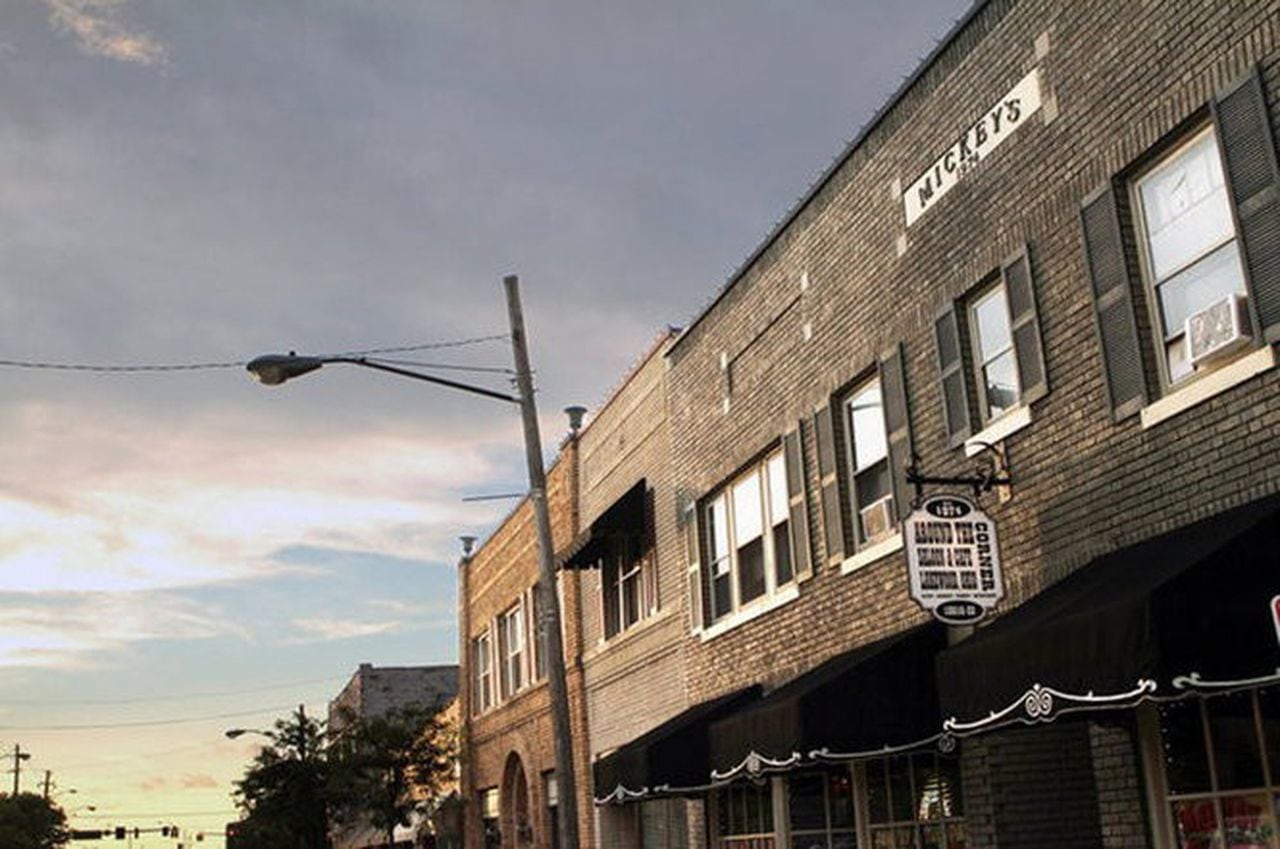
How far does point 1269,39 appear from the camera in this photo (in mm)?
9141

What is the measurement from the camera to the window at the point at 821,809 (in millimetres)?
15180

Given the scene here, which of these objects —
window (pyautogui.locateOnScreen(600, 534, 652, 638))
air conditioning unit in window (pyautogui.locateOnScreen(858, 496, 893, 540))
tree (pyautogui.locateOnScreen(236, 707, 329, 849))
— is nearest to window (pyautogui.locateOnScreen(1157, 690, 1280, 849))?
air conditioning unit in window (pyautogui.locateOnScreen(858, 496, 893, 540))

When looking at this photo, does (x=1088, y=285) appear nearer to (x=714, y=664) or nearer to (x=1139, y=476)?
(x=1139, y=476)

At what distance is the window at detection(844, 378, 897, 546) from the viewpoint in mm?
14406

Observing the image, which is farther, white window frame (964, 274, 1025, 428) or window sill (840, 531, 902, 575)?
window sill (840, 531, 902, 575)

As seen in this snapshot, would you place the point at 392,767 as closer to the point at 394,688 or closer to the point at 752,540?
the point at 752,540

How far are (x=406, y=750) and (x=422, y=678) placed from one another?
26.8m

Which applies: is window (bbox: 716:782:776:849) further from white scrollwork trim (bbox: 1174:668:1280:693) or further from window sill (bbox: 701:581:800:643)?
white scrollwork trim (bbox: 1174:668:1280:693)

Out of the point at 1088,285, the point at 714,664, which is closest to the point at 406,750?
the point at 714,664

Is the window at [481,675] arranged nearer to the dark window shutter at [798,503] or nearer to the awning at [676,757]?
the awning at [676,757]

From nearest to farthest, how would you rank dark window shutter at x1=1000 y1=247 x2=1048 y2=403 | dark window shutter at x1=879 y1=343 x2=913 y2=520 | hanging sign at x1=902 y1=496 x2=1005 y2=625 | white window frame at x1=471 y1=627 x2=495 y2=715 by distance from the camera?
hanging sign at x1=902 y1=496 x2=1005 y2=625 < dark window shutter at x1=1000 y1=247 x2=1048 y2=403 < dark window shutter at x1=879 y1=343 x2=913 y2=520 < white window frame at x1=471 y1=627 x2=495 y2=715

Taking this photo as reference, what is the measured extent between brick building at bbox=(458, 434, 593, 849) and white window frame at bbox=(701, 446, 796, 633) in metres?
6.13

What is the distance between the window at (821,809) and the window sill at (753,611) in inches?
75.1

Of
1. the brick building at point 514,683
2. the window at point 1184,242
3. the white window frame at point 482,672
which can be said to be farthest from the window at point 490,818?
A: the window at point 1184,242
